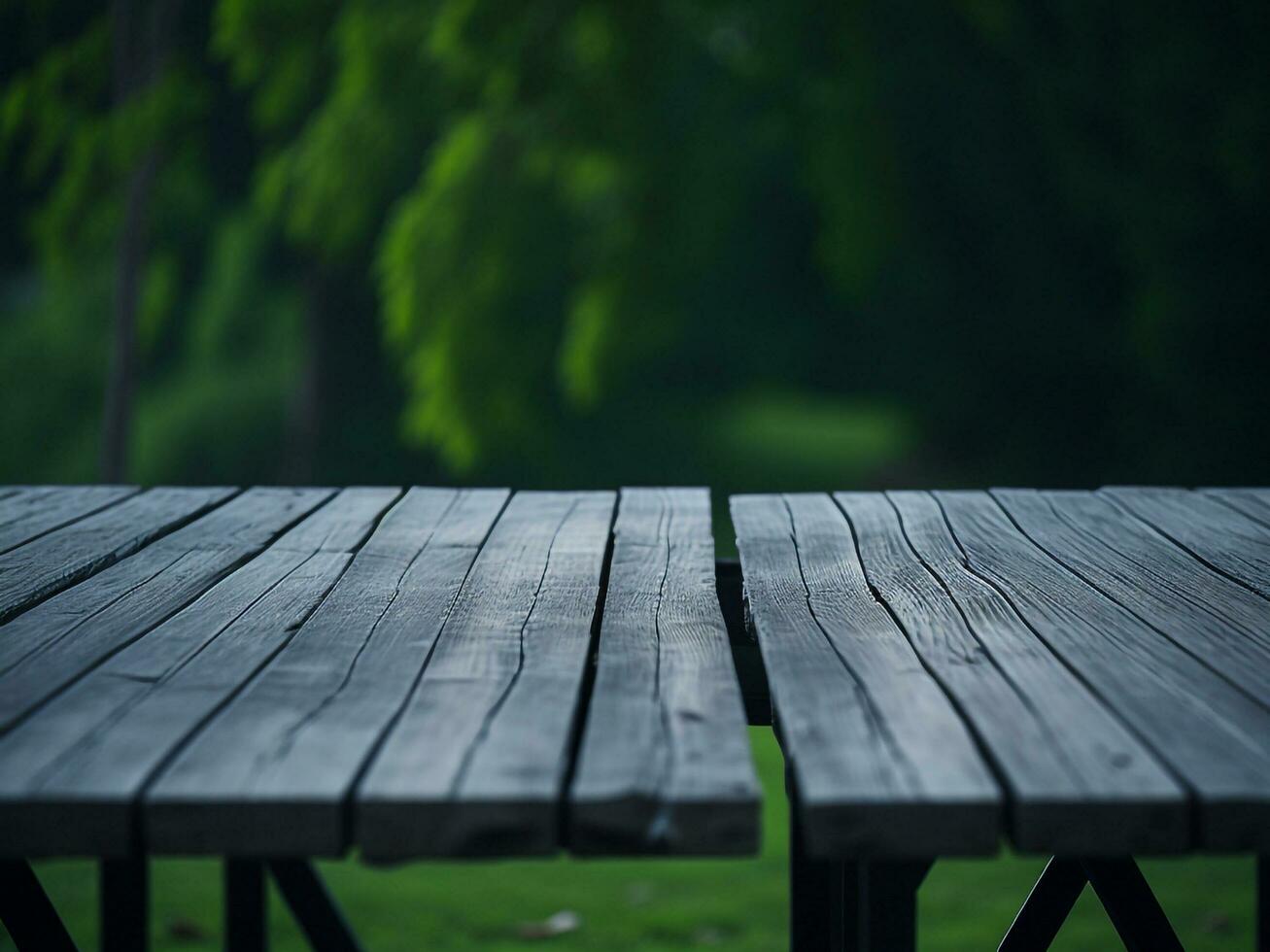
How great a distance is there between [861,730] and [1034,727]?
7.0 inches

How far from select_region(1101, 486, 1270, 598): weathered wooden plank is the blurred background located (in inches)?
80.7

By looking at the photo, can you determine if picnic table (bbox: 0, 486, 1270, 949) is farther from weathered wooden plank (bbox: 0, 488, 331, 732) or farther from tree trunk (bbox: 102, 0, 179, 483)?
tree trunk (bbox: 102, 0, 179, 483)

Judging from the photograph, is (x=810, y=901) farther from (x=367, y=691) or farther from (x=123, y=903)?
(x=123, y=903)

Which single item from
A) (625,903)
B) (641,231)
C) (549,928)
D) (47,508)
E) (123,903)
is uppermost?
(641,231)

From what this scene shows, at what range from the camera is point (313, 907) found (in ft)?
7.71

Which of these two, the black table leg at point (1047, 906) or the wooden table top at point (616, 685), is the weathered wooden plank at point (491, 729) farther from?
the black table leg at point (1047, 906)

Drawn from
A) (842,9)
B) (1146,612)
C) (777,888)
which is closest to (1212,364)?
(842,9)

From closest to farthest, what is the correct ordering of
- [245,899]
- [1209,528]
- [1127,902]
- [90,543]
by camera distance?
[1127,902] < [245,899] < [90,543] < [1209,528]

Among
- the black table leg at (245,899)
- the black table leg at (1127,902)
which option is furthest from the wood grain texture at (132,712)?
the black table leg at (1127,902)

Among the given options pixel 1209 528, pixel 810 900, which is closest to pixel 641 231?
pixel 1209 528

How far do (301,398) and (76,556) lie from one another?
26.6ft

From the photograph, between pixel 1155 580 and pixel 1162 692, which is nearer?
pixel 1162 692

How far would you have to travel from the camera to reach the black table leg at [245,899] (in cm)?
226

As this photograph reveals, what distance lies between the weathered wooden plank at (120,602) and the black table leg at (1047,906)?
131cm
